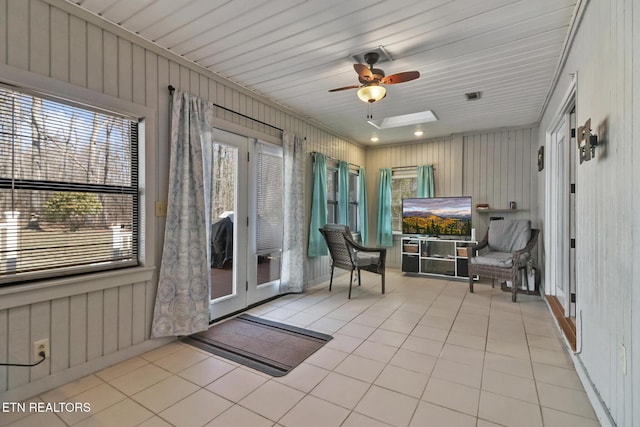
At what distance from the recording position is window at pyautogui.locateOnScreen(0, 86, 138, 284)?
180 centimetres

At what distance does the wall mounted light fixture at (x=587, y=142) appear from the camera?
1.69 meters

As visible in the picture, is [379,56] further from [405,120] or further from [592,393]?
[592,393]

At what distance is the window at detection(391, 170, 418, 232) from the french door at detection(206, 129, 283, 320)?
120 inches

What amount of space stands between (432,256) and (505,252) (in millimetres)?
1125

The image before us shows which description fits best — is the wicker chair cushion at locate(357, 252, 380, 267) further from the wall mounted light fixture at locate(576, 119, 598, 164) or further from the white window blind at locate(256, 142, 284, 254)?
the wall mounted light fixture at locate(576, 119, 598, 164)

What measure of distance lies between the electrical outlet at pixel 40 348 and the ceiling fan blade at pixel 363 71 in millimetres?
2888

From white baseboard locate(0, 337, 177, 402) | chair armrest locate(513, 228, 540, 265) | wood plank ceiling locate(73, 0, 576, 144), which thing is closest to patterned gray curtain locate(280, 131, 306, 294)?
wood plank ceiling locate(73, 0, 576, 144)

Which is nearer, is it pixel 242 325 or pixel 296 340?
pixel 296 340

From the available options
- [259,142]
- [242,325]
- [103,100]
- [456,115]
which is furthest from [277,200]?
[456,115]

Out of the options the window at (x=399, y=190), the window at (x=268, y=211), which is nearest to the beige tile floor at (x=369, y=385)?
the window at (x=268, y=211)

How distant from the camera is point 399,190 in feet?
19.7

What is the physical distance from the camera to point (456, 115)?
4.22 m

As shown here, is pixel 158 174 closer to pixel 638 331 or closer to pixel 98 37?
pixel 98 37

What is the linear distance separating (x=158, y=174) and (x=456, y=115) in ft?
12.7
